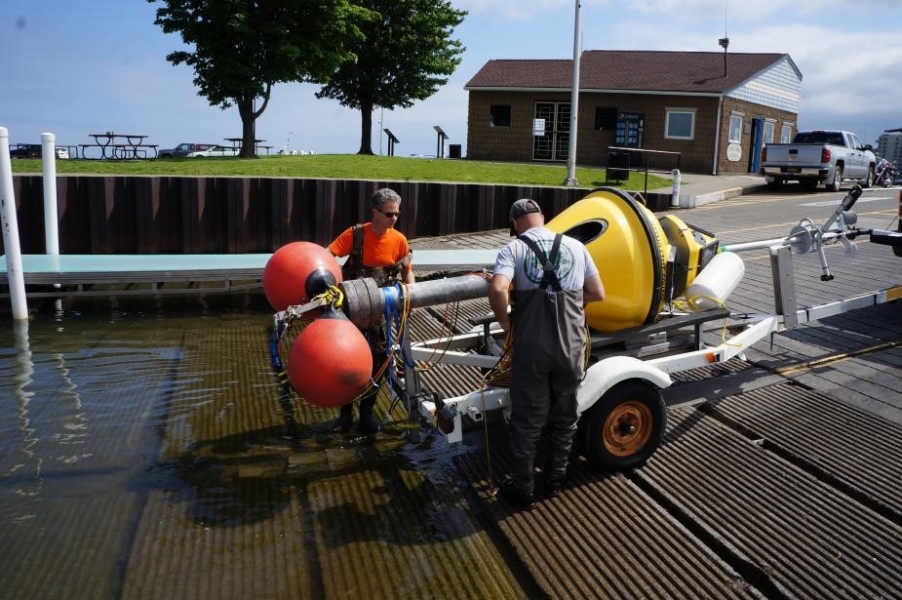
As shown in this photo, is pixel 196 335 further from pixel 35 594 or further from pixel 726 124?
pixel 726 124

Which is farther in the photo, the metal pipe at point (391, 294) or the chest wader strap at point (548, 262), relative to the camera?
the metal pipe at point (391, 294)

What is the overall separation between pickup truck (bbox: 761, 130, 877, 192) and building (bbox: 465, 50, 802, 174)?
5353 mm

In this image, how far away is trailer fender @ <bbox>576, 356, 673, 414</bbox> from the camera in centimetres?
486

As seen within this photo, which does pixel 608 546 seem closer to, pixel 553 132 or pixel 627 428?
pixel 627 428

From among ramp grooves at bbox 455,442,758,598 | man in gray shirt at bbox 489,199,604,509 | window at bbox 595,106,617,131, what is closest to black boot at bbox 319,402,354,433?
ramp grooves at bbox 455,442,758,598

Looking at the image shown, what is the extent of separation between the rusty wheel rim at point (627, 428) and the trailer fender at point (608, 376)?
21 centimetres

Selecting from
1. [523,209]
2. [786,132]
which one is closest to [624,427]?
[523,209]

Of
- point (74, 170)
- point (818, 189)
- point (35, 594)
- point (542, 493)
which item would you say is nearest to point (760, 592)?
point (542, 493)

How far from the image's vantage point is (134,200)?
46.2 ft

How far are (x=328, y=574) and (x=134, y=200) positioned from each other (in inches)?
461

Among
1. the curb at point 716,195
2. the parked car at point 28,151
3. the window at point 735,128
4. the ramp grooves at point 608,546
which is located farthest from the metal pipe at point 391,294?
the parked car at point 28,151

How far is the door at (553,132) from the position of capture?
32500mm

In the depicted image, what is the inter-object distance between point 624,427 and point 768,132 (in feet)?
105

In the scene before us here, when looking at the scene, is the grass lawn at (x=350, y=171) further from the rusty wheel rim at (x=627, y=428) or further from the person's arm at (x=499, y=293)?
the person's arm at (x=499, y=293)
